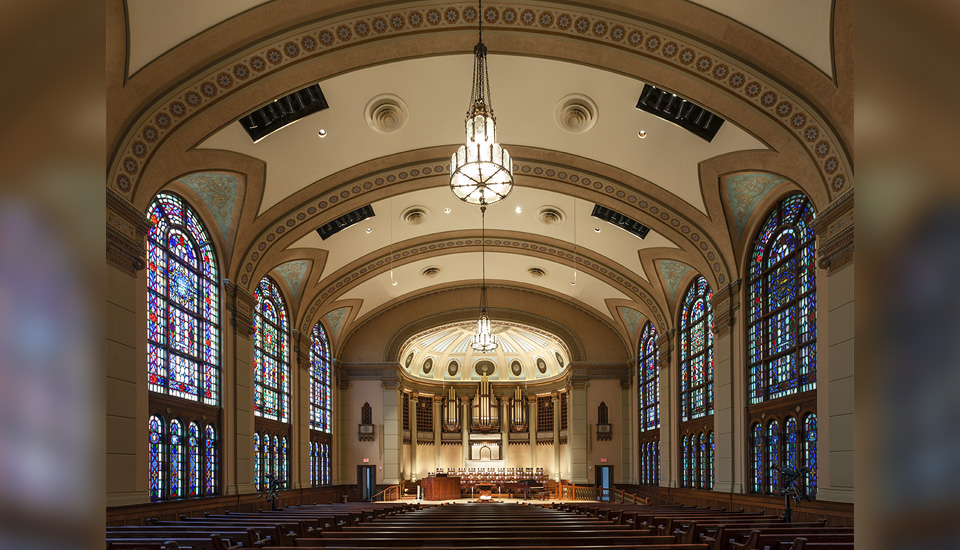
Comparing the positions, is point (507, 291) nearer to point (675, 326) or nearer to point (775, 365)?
point (675, 326)

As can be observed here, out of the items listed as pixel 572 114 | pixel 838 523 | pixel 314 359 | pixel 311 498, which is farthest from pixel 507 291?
pixel 838 523

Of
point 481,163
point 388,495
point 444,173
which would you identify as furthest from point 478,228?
point 481,163

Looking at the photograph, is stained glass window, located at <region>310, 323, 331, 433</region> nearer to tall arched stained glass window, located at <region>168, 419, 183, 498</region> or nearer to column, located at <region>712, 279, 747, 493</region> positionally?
tall arched stained glass window, located at <region>168, 419, 183, 498</region>

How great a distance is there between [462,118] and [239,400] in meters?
7.89

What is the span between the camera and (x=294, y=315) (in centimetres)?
2059

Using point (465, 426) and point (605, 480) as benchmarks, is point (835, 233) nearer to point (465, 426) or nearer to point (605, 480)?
point (605, 480)

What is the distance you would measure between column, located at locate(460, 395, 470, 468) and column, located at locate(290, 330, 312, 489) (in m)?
10.1

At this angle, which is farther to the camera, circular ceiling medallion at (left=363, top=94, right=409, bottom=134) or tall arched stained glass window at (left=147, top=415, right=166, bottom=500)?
circular ceiling medallion at (left=363, top=94, right=409, bottom=134)

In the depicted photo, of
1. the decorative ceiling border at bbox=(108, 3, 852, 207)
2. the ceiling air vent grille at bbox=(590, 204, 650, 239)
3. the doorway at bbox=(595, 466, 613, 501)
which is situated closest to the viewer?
the decorative ceiling border at bbox=(108, 3, 852, 207)

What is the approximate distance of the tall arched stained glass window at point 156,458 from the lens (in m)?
12.2

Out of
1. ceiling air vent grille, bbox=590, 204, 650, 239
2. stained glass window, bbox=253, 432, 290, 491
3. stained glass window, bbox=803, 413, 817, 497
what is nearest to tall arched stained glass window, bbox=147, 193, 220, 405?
stained glass window, bbox=253, 432, 290, 491

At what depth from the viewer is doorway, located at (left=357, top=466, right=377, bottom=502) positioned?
1027 inches
